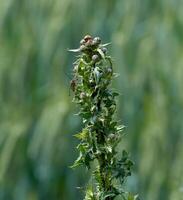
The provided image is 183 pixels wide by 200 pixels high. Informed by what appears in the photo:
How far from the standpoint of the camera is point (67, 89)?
12.6 ft

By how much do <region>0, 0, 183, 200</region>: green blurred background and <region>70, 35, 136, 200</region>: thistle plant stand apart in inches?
121

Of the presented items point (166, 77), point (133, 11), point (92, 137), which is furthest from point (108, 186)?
point (133, 11)

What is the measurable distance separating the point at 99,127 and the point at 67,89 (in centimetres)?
327

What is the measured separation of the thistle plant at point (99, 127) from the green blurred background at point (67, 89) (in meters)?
3.07

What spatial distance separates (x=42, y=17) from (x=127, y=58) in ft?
1.67

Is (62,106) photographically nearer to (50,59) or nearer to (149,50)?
(50,59)

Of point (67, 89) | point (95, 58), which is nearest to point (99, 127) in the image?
point (95, 58)

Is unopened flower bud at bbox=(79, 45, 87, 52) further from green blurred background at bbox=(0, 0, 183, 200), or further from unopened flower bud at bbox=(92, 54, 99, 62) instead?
green blurred background at bbox=(0, 0, 183, 200)

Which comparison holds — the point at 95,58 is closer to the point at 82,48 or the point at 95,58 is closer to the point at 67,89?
the point at 82,48

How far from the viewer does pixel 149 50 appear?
3.82m

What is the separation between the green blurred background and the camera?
3.75 metres

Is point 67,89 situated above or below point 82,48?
above

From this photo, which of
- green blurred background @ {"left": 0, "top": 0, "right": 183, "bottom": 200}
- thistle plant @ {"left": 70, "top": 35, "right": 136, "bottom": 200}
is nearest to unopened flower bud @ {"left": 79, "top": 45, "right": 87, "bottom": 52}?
thistle plant @ {"left": 70, "top": 35, "right": 136, "bottom": 200}

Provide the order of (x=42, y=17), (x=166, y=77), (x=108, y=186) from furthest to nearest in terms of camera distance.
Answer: (x=42, y=17), (x=166, y=77), (x=108, y=186)
